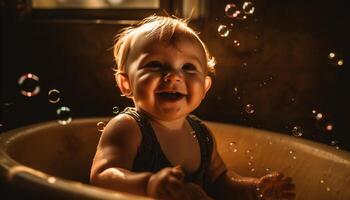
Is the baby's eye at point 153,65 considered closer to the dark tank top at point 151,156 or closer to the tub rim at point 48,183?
the dark tank top at point 151,156

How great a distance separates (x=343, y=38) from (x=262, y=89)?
342mm

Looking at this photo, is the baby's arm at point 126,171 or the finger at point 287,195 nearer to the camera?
the baby's arm at point 126,171

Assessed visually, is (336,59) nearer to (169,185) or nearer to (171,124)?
(171,124)

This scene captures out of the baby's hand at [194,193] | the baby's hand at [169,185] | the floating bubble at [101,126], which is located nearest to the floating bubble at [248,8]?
the floating bubble at [101,126]

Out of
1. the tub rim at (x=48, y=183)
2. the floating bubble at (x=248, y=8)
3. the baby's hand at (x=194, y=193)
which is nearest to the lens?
the tub rim at (x=48, y=183)

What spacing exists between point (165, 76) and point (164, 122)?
15 centimetres

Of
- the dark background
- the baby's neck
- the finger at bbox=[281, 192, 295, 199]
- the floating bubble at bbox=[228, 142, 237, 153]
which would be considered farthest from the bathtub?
the dark background

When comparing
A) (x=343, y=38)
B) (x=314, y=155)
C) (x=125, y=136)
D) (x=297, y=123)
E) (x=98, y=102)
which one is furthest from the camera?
(x=98, y=102)

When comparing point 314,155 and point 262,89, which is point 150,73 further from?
point 262,89

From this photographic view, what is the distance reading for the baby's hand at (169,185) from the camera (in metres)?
0.80

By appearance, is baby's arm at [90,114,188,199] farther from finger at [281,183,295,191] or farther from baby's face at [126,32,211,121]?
finger at [281,183,295,191]

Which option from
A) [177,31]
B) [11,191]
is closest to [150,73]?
[177,31]

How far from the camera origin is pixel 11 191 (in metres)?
0.76

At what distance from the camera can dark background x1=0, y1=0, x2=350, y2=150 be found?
5.49 feet
